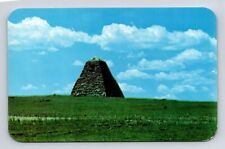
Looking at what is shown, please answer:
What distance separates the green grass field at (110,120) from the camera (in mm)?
2607

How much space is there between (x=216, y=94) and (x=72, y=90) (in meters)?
0.74

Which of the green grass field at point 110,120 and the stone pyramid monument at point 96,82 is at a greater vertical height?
the stone pyramid monument at point 96,82

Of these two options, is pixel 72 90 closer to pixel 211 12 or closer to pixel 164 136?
pixel 164 136

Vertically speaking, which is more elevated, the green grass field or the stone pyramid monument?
the stone pyramid monument

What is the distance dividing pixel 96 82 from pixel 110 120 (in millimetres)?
217

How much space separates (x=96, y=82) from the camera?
8.80 ft

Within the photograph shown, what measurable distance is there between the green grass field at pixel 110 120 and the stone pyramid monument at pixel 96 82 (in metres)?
0.04

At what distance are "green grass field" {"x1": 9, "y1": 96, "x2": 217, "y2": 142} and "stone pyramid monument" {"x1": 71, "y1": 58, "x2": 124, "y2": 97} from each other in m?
0.04

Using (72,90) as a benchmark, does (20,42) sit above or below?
above

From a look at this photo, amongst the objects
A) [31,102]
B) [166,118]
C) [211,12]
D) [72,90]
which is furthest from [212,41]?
[31,102]

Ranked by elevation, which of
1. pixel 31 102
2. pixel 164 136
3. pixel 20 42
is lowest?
pixel 164 136

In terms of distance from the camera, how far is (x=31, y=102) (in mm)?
2602

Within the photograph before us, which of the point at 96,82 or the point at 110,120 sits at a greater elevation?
the point at 96,82

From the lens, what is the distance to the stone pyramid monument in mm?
2625
